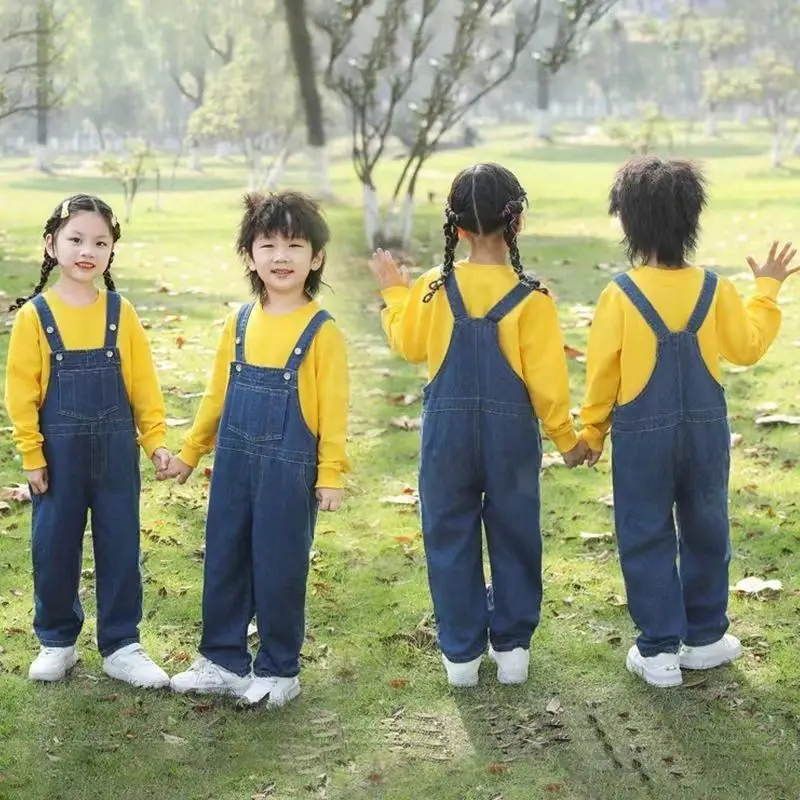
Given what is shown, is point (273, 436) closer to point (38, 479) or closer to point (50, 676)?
point (38, 479)

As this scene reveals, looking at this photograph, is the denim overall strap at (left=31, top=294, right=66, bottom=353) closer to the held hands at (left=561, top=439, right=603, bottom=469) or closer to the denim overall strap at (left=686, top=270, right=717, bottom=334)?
the held hands at (left=561, top=439, right=603, bottom=469)

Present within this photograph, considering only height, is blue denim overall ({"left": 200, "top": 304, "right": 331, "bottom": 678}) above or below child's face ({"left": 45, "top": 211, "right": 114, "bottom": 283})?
below

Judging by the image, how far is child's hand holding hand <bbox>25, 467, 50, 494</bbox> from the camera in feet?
11.3

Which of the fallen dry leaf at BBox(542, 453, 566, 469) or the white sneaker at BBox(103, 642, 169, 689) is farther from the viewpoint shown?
the fallen dry leaf at BBox(542, 453, 566, 469)

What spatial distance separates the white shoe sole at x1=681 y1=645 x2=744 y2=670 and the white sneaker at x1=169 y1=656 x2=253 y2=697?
1249 millimetres

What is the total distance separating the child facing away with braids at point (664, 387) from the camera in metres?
3.43

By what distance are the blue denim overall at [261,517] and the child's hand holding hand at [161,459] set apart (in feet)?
0.57

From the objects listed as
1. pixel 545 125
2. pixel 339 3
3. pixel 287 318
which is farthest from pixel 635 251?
pixel 545 125

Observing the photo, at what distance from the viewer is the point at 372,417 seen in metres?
6.55

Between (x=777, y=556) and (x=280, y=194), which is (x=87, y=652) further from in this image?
(x=777, y=556)

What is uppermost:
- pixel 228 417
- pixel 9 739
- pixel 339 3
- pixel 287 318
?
pixel 339 3

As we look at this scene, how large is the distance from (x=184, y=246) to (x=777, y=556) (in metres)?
10.9

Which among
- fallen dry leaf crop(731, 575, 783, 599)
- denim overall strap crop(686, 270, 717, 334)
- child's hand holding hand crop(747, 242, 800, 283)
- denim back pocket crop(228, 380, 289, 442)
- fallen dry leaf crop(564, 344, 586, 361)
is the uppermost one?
child's hand holding hand crop(747, 242, 800, 283)

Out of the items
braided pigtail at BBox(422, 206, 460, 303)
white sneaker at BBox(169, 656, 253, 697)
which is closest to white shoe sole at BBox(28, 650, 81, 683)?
white sneaker at BBox(169, 656, 253, 697)
